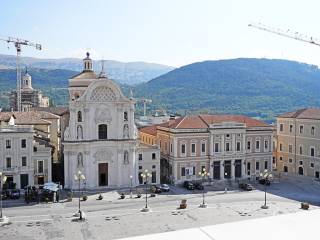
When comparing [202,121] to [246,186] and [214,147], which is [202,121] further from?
[246,186]

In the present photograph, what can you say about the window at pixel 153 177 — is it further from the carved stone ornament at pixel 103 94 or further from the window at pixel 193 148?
the carved stone ornament at pixel 103 94

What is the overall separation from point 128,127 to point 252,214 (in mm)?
21628

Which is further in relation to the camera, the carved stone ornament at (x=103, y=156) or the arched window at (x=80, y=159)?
the carved stone ornament at (x=103, y=156)

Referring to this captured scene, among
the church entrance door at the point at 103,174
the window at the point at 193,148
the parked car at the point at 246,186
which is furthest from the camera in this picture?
the window at the point at 193,148

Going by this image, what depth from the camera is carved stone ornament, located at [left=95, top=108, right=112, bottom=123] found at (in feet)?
197

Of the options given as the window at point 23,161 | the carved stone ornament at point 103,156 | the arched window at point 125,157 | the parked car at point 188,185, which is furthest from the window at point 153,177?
the window at point 23,161

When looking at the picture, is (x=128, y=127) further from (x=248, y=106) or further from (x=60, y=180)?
(x=248, y=106)

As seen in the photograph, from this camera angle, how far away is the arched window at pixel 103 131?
198 ft

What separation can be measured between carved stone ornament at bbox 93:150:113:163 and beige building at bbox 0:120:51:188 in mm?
5943

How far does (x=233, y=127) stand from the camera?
67250mm

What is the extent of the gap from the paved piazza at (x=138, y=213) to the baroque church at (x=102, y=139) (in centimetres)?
401

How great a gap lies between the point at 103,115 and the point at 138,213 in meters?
18.0

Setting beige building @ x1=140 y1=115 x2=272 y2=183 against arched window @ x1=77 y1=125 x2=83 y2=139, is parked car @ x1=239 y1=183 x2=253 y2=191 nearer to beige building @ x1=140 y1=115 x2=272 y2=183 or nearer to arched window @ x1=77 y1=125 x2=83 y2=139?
beige building @ x1=140 y1=115 x2=272 y2=183

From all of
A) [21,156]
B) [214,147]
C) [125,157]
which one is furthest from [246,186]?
[21,156]
